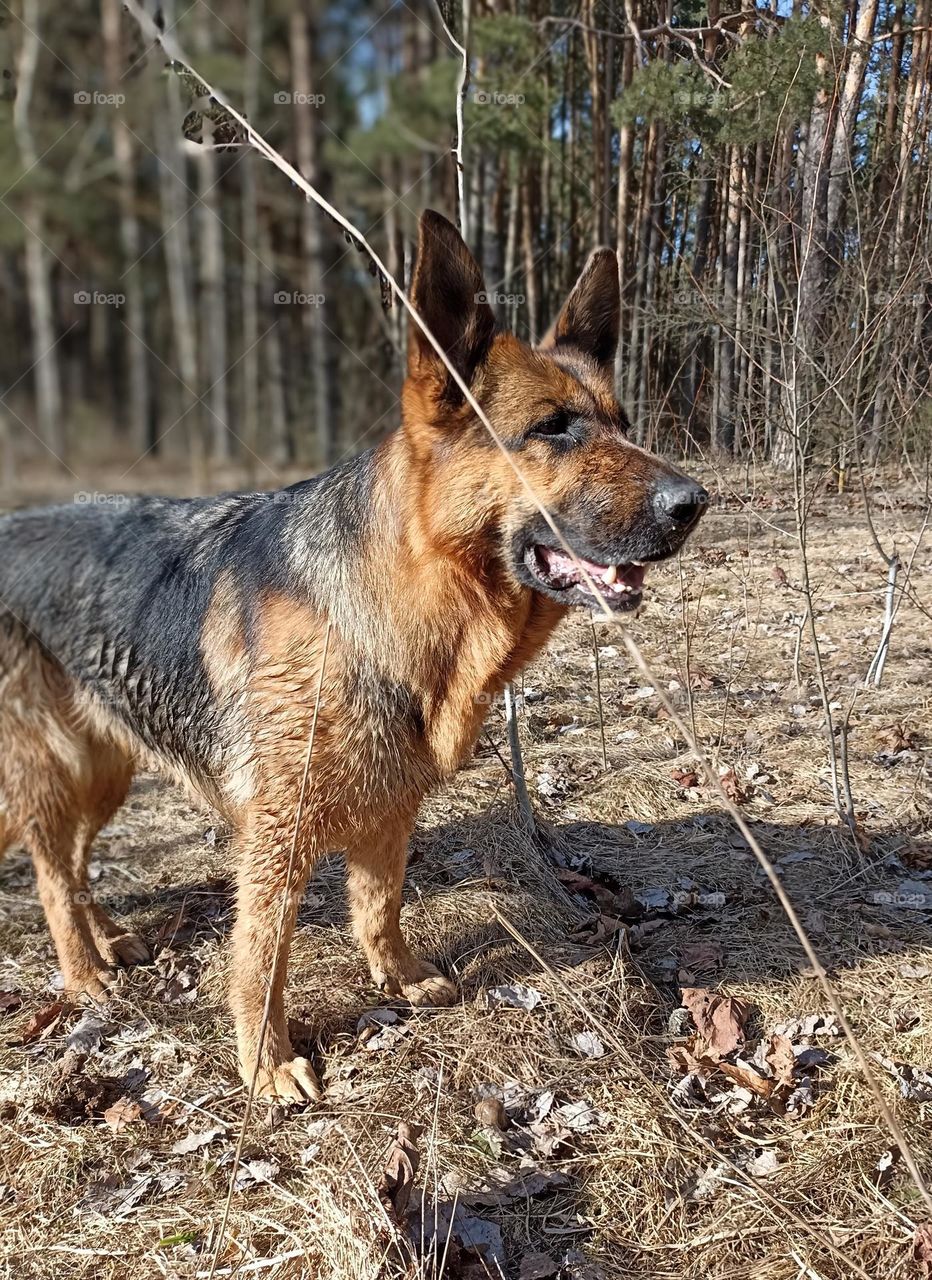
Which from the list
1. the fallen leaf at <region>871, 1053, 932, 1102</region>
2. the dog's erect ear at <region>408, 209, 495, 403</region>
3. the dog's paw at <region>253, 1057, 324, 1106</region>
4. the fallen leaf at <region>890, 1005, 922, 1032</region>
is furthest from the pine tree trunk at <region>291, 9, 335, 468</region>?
the fallen leaf at <region>871, 1053, 932, 1102</region>

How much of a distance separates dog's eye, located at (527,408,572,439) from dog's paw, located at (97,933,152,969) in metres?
3.10

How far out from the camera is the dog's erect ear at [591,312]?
10.3 ft

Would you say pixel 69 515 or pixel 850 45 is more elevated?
pixel 850 45

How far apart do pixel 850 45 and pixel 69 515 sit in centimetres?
452

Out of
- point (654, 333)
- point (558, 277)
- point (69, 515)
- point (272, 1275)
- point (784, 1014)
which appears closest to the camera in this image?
point (272, 1275)

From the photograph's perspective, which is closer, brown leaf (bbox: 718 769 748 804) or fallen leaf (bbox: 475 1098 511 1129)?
fallen leaf (bbox: 475 1098 511 1129)

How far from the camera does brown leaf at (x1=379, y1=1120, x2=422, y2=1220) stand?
2.42 meters

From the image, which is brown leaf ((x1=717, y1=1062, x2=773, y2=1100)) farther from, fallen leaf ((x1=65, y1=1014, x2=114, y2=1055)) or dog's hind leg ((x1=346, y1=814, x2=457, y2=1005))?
fallen leaf ((x1=65, y1=1014, x2=114, y2=1055))

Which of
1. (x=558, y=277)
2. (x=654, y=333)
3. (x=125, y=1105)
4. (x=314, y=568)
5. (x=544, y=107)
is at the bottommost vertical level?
(x=125, y=1105)

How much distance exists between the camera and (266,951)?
9.78 feet

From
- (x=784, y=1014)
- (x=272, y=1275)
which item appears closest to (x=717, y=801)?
(x=784, y=1014)

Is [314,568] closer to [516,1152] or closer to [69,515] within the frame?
[69,515]

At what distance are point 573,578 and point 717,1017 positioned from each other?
195 centimetres

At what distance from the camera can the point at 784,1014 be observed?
3.29 metres
